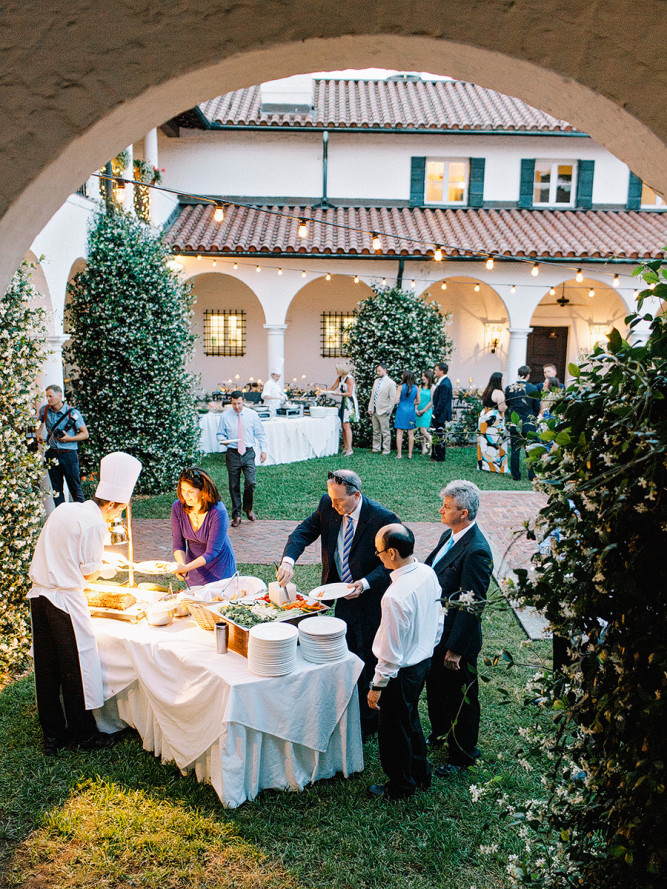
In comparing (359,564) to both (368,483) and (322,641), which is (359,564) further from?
(368,483)

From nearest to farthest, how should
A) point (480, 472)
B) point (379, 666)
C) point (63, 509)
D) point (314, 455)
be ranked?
point (379, 666), point (63, 509), point (480, 472), point (314, 455)

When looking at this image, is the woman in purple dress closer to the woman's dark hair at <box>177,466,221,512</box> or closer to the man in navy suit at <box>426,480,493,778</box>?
the woman's dark hair at <box>177,466,221,512</box>

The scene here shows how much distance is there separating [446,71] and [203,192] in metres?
19.0

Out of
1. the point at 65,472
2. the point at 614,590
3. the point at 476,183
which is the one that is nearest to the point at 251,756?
the point at 614,590

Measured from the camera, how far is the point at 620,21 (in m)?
1.59

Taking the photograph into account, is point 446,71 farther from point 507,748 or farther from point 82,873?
point 507,748

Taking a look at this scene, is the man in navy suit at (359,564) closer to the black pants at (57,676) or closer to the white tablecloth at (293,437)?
the black pants at (57,676)

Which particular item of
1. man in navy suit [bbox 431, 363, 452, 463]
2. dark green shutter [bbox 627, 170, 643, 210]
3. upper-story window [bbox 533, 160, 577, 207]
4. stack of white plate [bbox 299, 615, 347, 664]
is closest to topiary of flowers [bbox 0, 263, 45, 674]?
stack of white plate [bbox 299, 615, 347, 664]

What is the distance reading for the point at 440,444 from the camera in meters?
14.9

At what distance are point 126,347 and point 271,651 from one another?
8.35 meters

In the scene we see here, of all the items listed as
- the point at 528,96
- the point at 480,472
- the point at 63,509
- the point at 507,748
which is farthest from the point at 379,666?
the point at 480,472

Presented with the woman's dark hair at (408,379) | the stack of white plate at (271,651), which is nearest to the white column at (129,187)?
the woman's dark hair at (408,379)

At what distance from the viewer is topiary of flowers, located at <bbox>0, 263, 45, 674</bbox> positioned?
553cm

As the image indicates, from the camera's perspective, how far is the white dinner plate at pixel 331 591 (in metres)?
4.42
